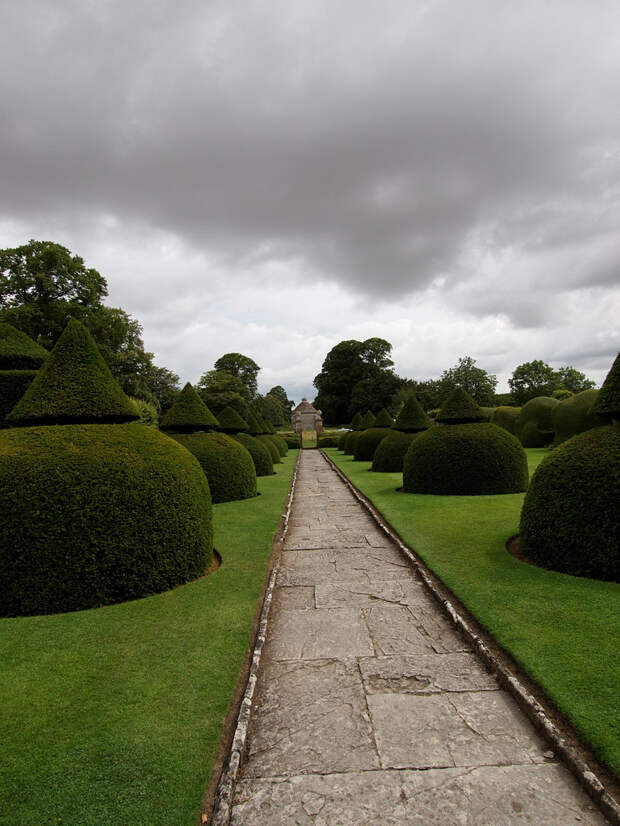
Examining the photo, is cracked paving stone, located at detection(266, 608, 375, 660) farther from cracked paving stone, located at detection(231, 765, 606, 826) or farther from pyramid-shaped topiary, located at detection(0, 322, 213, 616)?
pyramid-shaped topiary, located at detection(0, 322, 213, 616)

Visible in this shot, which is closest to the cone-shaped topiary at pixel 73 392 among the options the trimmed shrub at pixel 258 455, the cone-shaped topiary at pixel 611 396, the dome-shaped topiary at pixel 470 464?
the cone-shaped topiary at pixel 611 396

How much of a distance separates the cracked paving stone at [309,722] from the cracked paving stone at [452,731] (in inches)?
6.3

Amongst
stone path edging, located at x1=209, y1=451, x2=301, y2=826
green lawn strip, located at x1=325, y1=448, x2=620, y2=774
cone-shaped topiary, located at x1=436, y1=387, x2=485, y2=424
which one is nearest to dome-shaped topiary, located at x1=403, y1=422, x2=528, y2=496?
cone-shaped topiary, located at x1=436, y1=387, x2=485, y2=424

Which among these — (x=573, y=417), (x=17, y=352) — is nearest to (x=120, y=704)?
(x=17, y=352)

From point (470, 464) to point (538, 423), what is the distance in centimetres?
2081

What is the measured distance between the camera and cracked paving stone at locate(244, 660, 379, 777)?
9.91ft

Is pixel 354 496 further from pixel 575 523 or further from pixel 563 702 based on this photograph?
pixel 563 702

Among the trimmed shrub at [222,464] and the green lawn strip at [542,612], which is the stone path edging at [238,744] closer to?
the green lawn strip at [542,612]

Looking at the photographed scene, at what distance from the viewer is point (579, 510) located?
6258 millimetres

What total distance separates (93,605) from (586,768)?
5.23 meters

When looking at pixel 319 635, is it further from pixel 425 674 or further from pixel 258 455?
pixel 258 455

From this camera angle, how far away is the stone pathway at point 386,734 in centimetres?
263

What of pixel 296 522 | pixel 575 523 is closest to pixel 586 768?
pixel 575 523

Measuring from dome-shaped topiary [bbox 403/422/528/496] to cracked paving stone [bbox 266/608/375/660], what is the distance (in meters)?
8.83
